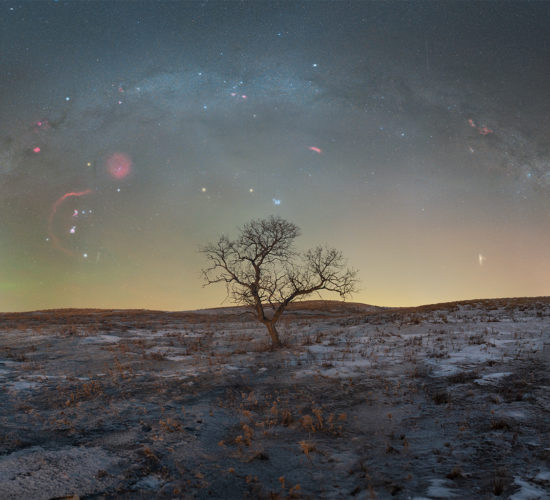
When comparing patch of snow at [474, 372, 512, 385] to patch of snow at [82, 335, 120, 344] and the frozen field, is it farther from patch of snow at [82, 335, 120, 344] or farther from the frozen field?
patch of snow at [82, 335, 120, 344]

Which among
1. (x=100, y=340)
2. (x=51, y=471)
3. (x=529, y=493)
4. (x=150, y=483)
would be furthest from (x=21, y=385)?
(x=529, y=493)

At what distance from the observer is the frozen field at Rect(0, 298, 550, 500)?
5.24 m

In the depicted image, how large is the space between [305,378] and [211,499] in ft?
22.8

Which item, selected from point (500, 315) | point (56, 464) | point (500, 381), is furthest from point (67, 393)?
point (500, 315)

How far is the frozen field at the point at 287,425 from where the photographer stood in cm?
524

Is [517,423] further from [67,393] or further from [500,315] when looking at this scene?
[500,315]

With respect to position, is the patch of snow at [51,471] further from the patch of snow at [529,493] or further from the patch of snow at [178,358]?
the patch of snow at [178,358]

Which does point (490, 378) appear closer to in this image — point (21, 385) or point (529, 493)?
point (529, 493)

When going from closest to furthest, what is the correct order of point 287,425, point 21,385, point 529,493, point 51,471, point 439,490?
point 529,493 → point 439,490 → point 51,471 → point 287,425 → point 21,385

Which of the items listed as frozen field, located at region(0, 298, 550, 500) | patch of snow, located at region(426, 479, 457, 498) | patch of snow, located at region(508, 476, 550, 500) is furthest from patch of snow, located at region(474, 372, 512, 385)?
patch of snow, located at region(426, 479, 457, 498)

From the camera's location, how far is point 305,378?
456 inches

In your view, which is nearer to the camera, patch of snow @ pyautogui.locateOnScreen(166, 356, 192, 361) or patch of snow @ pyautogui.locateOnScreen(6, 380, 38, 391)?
patch of snow @ pyautogui.locateOnScreen(6, 380, 38, 391)

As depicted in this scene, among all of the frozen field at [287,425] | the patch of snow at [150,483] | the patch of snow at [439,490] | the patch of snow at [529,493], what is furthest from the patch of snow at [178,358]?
the patch of snow at [529,493]

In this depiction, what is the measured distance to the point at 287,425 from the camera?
7.71m
